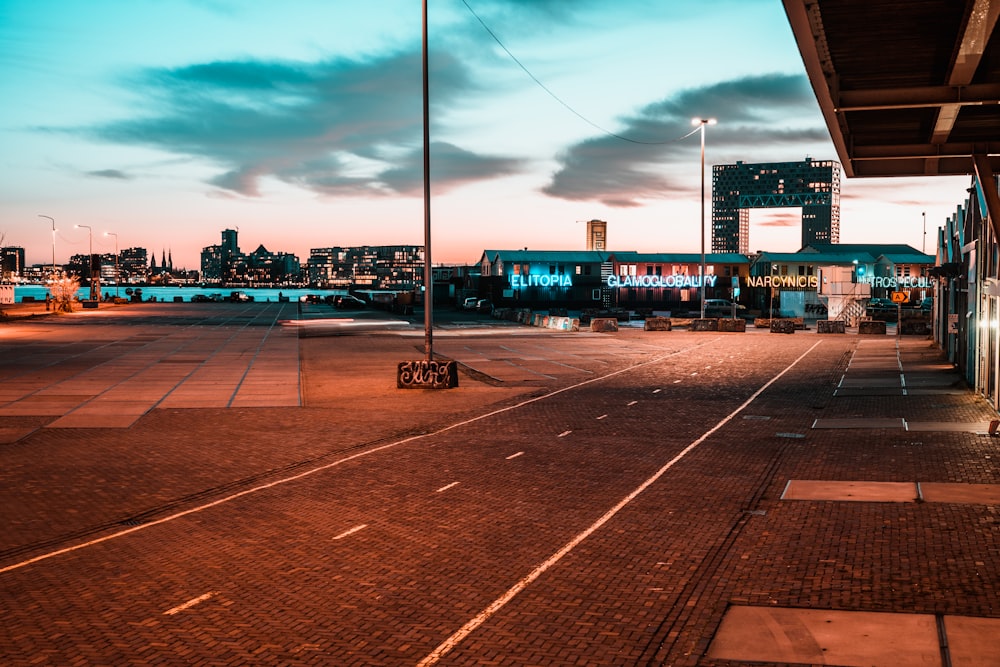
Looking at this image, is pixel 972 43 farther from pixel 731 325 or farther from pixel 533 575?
pixel 731 325

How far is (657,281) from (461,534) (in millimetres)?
109559

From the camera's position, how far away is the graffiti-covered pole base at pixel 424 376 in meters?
27.3

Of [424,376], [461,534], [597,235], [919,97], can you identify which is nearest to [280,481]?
[461,534]

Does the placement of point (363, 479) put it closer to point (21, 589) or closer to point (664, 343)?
point (21, 589)

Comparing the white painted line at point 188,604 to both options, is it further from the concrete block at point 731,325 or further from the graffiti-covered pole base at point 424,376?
the concrete block at point 731,325

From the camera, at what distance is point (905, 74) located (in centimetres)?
1434

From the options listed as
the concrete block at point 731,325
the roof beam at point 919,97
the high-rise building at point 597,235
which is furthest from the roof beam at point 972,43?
the high-rise building at point 597,235

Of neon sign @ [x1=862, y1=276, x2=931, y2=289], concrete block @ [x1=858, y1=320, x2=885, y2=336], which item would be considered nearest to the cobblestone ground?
concrete block @ [x1=858, y1=320, x2=885, y2=336]

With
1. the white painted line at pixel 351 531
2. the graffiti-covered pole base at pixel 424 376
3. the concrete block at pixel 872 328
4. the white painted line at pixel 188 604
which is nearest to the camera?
the white painted line at pixel 188 604

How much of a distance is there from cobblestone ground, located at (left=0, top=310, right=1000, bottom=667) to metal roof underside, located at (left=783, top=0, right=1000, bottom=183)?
19.4ft

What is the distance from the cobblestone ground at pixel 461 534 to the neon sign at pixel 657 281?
95.4 meters

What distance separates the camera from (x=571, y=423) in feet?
66.8

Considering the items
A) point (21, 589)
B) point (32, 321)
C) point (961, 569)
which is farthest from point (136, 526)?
point (32, 321)

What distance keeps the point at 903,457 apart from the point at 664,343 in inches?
1292
